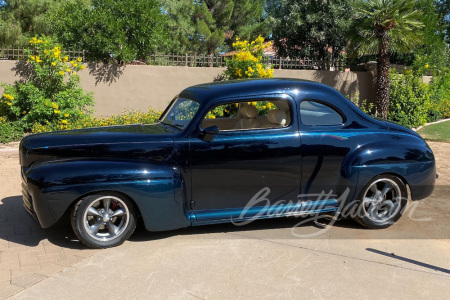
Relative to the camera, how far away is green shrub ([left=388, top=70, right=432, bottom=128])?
1381 cm

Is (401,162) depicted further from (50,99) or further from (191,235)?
(50,99)

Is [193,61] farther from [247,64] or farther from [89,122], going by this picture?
[89,122]

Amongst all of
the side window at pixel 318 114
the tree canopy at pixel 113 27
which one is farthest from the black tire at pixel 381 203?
the tree canopy at pixel 113 27

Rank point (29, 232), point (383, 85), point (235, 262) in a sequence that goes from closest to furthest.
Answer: point (235, 262) < point (29, 232) < point (383, 85)

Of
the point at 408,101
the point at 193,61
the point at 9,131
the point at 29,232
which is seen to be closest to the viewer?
the point at 29,232

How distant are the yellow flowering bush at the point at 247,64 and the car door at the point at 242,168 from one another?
23.1 feet

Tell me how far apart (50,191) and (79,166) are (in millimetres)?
353

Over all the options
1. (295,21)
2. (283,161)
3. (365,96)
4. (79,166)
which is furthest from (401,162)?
(295,21)

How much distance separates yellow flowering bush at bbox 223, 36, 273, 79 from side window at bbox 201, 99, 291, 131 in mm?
6064

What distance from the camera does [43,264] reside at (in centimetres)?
433

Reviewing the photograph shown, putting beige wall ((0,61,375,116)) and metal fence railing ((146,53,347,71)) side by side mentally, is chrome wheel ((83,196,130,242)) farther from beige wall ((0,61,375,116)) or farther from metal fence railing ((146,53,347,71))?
metal fence railing ((146,53,347,71))

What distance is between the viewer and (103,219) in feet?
15.0

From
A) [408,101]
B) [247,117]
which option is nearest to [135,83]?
[247,117]

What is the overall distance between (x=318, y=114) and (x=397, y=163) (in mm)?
1076
